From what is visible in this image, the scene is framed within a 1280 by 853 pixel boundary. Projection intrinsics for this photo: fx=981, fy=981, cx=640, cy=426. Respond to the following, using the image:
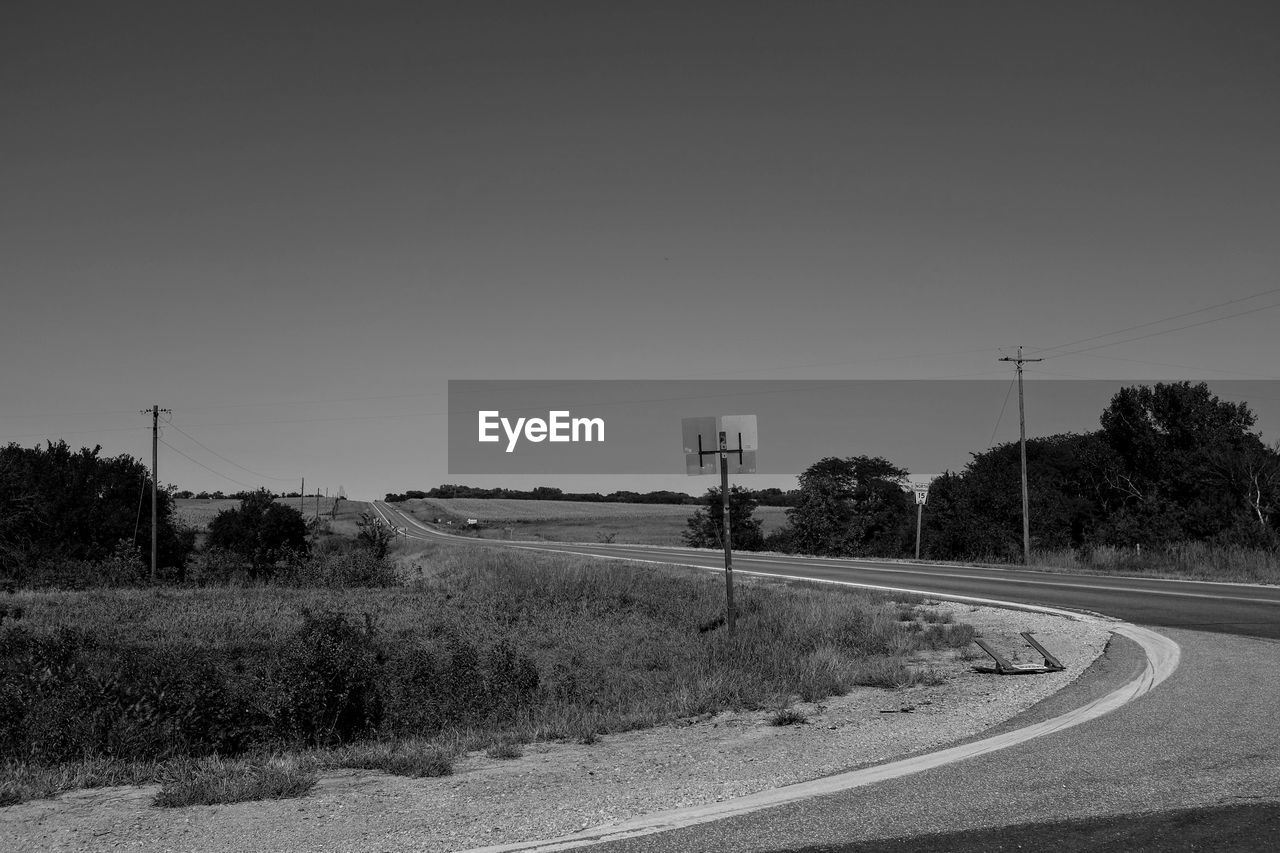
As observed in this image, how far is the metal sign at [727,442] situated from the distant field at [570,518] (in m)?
52.2

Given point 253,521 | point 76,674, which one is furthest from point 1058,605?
point 253,521

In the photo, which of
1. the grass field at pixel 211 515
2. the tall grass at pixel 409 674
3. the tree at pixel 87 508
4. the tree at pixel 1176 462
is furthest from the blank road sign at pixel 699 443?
the grass field at pixel 211 515

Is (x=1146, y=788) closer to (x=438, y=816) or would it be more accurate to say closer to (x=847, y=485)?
(x=438, y=816)

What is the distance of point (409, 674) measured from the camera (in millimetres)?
17016

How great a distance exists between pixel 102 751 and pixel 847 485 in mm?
54033

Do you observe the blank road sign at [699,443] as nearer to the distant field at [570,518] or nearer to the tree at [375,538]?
the tree at [375,538]

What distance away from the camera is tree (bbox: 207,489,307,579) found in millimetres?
64375

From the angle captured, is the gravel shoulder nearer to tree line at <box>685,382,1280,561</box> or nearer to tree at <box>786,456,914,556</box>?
tree line at <box>685,382,1280,561</box>

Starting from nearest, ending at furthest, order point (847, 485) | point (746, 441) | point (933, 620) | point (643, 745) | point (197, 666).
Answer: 1. point (643, 745)
2. point (746, 441)
3. point (933, 620)
4. point (197, 666)
5. point (847, 485)

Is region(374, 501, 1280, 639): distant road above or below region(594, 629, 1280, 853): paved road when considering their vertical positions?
below

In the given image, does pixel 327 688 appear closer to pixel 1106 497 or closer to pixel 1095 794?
pixel 1095 794

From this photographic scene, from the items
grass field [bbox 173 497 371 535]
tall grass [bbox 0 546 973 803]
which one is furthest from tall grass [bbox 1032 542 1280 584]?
grass field [bbox 173 497 371 535]

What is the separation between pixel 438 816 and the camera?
5.87 meters

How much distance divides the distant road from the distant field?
35.0 m
